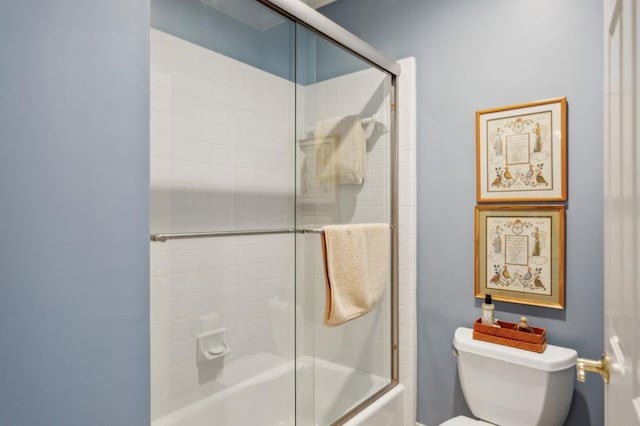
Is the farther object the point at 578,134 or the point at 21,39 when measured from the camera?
the point at 578,134

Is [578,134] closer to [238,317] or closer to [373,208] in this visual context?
[373,208]

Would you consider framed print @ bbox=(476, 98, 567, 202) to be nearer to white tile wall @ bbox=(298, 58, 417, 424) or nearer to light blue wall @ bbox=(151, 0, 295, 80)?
white tile wall @ bbox=(298, 58, 417, 424)

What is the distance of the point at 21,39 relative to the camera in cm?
62

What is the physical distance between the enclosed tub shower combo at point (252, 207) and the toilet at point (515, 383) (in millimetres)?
433

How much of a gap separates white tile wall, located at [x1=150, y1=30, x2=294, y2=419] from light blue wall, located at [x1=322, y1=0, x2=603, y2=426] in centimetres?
77

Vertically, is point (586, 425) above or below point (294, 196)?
below

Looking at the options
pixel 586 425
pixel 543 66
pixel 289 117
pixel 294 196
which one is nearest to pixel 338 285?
pixel 294 196

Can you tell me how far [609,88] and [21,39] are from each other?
115cm

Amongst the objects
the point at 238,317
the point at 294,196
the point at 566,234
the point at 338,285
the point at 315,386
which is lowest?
the point at 315,386

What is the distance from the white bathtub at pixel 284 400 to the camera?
4.69 ft

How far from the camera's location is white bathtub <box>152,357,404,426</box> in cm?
143

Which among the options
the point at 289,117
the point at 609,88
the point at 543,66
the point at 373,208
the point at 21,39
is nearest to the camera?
the point at 21,39

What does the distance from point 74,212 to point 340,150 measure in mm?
1077

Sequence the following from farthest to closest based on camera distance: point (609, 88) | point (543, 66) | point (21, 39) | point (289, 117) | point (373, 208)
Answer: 1. point (373, 208)
2. point (543, 66)
3. point (289, 117)
4. point (609, 88)
5. point (21, 39)
